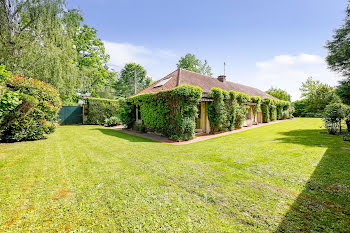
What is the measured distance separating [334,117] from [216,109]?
6.71 m

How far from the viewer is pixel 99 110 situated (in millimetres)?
16531

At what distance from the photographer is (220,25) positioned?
1123 centimetres

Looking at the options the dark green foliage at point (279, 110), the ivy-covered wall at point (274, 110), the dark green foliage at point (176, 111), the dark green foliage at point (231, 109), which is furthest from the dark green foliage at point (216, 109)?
the dark green foliage at point (279, 110)

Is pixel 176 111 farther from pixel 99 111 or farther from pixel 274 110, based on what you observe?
pixel 274 110

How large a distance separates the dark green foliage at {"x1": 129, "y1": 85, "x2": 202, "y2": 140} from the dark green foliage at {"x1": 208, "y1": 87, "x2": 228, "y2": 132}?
2.13 m

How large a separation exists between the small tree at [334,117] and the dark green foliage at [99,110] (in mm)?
18551

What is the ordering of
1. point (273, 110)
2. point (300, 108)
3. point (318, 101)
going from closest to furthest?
1. point (273, 110)
2. point (318, 101)
3. point (300, 108)

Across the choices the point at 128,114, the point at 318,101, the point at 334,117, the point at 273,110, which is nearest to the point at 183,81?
the point at 128,114

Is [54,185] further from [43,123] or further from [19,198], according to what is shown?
[43,123]

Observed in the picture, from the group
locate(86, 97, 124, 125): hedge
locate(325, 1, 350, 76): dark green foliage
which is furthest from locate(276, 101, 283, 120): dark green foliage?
locate(86, 97, 124, 125): hedge

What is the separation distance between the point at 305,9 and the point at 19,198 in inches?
578

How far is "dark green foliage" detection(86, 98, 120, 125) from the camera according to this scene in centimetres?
1618

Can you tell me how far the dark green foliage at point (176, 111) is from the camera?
8.19 meters

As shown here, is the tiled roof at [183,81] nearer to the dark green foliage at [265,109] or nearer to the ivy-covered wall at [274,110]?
the dark green foliage at [265,109]
